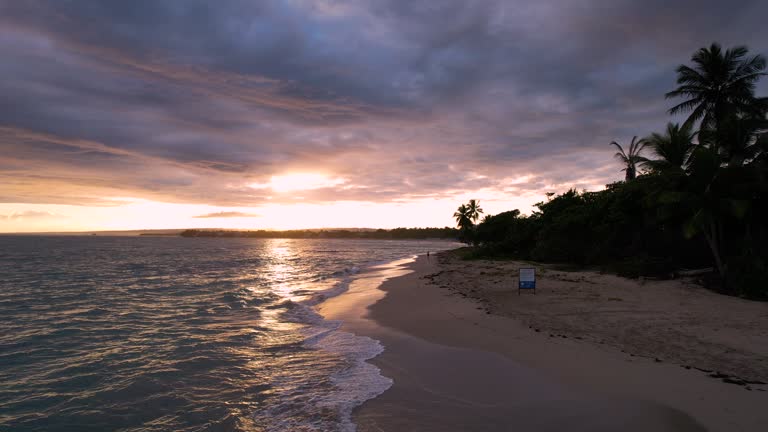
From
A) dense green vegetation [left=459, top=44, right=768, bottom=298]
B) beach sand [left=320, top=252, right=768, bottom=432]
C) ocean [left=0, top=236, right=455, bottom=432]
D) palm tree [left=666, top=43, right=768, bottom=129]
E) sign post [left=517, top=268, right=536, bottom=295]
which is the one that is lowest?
ocean [left=0, top=236, right=455, bottom=432]

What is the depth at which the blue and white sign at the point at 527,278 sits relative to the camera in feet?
54.2

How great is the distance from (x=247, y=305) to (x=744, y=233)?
959 inches

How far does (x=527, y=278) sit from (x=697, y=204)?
8209 millimetres

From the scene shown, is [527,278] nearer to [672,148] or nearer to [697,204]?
[697,204]

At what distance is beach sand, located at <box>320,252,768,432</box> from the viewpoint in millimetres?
5527

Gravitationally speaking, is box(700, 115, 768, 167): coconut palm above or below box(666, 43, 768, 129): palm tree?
below

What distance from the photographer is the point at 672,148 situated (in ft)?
70.1

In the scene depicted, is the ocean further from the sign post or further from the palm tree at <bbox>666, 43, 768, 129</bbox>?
the palm tree at <bbox>666, 43, 768, 129</bbox>

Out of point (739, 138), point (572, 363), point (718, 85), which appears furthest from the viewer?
point (718, 85)

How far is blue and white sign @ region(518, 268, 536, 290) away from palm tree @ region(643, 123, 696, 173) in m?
11.0

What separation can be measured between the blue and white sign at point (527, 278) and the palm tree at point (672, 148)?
11044mm

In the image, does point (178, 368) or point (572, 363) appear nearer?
point (572, 363)

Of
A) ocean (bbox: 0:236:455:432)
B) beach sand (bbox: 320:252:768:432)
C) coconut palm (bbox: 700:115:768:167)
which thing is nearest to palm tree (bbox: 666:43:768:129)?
coconut palm (bbox: 700:115:768:167)

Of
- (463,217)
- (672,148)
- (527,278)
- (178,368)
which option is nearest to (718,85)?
(672,148)
